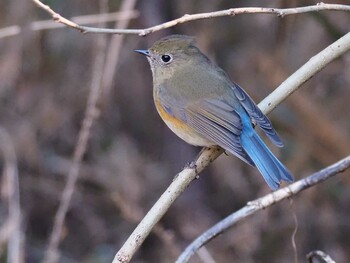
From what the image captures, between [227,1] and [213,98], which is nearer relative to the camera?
[213,98]

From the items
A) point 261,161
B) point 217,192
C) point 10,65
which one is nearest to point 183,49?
point 261,161

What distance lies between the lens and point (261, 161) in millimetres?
3482

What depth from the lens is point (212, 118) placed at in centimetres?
384

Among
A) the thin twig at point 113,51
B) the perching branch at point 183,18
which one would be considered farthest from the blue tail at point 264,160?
the thin twig at point 113,51

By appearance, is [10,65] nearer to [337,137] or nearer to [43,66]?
[43,66]

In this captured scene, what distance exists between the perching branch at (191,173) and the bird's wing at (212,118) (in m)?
0.39

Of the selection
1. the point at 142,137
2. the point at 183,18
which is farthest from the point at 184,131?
the point at 142,137

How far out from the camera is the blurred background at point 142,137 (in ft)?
17.3

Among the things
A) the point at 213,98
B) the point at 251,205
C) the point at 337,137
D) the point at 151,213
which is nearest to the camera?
→ the point at 151,213

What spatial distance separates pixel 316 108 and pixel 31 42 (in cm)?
199

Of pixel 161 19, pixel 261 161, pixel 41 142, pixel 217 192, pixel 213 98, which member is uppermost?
pixel 161 19

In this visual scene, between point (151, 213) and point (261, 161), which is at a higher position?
point (261, 161)

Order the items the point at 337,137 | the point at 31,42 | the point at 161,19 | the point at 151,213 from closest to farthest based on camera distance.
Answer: the point at 151,213
the point at 337,137
the point at 31,42
the point at 161,19

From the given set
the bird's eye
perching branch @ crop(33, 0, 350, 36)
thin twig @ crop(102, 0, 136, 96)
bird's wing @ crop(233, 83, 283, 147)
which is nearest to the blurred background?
thin twig @ crop(102, 0, 136, 96)
